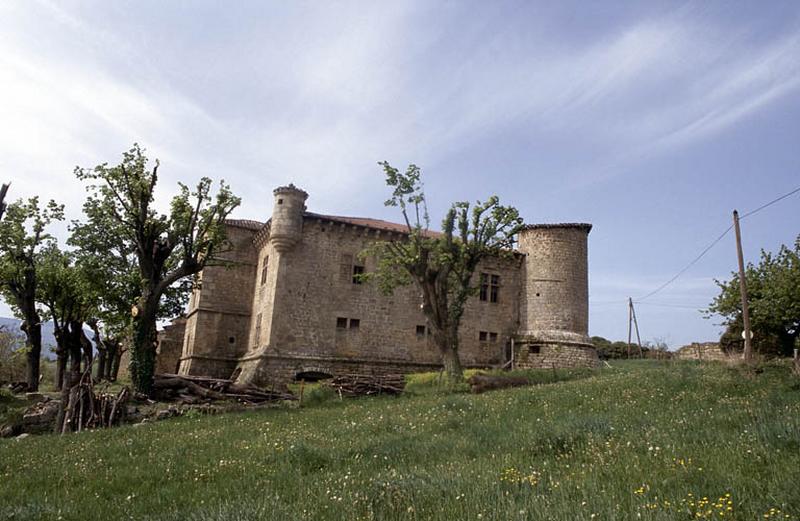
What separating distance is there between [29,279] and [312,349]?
13.9 metres

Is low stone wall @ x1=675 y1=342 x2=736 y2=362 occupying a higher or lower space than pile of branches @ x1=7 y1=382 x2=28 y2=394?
higher

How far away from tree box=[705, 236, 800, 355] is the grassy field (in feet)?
81.0

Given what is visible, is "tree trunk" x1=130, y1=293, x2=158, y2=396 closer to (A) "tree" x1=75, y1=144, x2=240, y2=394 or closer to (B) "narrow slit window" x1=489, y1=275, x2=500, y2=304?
(A) "tree" x1=75, y1=144, x2=240, y2=394

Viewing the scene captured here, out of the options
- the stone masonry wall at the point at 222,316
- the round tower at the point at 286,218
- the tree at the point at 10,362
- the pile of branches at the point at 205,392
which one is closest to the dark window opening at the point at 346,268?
the round tower at the point at 286,218

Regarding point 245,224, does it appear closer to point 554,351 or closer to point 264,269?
point 264,269

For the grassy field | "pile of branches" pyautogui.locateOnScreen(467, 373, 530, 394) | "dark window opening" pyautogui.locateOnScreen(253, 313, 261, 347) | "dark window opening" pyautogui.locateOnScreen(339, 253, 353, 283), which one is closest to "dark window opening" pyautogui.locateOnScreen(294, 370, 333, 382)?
"dark window opening" pyautogui.locateOnScreen(253, 313, 261, 347)

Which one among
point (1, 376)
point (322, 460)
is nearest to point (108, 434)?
point (322, 460)

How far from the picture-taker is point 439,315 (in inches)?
1020

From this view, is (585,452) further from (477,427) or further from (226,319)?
(226,319)

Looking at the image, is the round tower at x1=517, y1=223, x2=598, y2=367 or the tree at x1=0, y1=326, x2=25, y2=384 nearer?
the round tower at x1=517, y1=223, x2=598, y2=367

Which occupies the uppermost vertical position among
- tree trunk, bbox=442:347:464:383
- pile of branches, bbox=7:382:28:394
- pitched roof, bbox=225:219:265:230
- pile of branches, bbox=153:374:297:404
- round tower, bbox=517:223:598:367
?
pitched roof, bbox=225:219:265:230

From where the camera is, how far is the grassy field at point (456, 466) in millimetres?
5324

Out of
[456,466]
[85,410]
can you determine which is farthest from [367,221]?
[456,466]

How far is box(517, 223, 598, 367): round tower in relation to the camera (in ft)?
108
